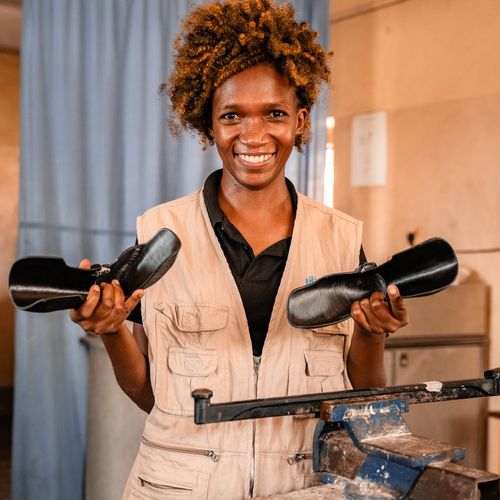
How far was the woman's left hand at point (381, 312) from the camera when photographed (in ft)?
3.72

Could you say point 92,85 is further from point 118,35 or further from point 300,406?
point 300,406

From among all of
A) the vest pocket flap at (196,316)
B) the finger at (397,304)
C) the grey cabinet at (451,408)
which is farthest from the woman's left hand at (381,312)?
the grey cabinet at (451,408)

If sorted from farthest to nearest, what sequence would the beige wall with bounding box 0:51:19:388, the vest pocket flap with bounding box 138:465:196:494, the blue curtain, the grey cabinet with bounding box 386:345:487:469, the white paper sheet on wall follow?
the beige wall with bounding box 0:51:19:388 < the white paper sheet on wall < the grey cabinet with bounding box 386:345:487:469 < the blue curtain < the vest pocket flap with bounding box 138:465:196:494

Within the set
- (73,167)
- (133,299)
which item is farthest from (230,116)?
(73,167)

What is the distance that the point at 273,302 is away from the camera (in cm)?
133

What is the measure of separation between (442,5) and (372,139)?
0.64 m

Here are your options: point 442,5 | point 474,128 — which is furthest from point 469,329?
point 442,5

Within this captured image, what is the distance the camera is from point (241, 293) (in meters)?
1.33

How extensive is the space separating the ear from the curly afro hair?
0.5 inches

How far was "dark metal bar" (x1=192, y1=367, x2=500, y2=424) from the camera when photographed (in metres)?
0.96

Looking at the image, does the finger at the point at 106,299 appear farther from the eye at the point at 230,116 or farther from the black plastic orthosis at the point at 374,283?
the eye at the point at 230,116

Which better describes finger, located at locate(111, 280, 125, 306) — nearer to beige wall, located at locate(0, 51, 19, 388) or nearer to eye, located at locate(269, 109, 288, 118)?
eye, located at locate(269, 109, 288, 118)

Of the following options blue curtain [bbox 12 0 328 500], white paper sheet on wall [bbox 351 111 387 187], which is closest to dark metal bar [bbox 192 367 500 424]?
blue curtain [bbox 12 0 328 500]

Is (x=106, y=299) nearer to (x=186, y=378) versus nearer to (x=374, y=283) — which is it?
(x=186, y=378)
